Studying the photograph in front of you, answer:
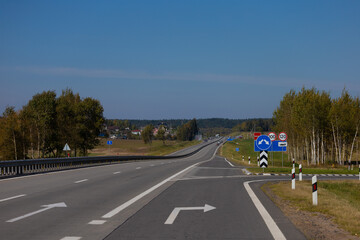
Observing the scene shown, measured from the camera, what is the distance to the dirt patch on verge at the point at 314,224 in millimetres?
7648

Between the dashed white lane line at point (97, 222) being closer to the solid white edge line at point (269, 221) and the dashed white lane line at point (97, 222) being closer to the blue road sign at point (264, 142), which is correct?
the solid white edge line at point (269, 221)

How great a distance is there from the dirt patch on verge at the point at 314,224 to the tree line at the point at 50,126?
189 feet

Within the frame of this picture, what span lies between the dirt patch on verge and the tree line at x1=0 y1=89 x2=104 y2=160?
5766 centimetres

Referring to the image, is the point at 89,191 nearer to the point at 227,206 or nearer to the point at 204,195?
the point at 204,195

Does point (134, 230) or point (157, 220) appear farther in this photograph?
point (157, 220)

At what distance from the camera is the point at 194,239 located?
7.14 meters

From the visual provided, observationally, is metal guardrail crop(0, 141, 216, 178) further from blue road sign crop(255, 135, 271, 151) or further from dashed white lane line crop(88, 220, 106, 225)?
dashed white lane line crop(88, 220, 106, 225)

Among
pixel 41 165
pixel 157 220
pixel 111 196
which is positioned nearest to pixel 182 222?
pixel 157 220

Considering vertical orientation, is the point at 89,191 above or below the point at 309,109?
below

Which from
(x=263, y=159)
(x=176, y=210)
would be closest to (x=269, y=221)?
(x=176, y=210)

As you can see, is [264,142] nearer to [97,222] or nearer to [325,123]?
[97,222]

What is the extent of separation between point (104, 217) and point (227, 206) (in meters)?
3.57

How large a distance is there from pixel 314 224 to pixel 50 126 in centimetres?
6783

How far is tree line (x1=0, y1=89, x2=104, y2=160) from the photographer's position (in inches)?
2493
